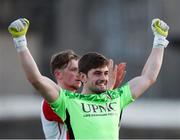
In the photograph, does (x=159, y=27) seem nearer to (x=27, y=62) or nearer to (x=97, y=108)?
(x=97, y=108)

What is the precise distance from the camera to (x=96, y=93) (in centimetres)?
590

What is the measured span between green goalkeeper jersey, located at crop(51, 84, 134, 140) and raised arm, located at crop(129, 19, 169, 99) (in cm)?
22

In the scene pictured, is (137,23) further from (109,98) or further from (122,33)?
(109,98)

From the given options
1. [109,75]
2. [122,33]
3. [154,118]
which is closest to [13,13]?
[122,33]

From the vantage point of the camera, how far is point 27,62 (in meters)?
5.66

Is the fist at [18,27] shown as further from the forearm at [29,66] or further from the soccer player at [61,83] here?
the soccer player at [61,83]

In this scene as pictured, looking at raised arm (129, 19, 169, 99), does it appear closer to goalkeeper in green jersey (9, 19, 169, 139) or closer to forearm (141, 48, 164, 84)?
forearm (141, 48, 164, 84)

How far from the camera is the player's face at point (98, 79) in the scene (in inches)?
230

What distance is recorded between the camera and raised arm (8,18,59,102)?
5660mm

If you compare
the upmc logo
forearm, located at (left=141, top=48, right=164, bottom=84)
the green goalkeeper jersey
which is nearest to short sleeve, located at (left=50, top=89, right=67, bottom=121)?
the green goalkeeper jersey

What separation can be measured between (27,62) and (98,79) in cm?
48

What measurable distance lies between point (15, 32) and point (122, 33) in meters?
7.66

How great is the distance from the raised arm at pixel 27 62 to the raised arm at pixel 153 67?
1.98ft

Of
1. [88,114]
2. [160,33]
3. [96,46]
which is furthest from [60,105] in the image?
[96,46]
